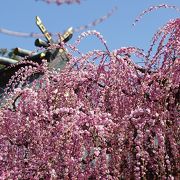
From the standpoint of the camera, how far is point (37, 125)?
3.43m

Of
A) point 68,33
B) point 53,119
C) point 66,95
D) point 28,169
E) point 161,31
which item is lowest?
point 28,169

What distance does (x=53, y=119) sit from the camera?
3.49 m

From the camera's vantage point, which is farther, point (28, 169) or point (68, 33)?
point (68, 33)

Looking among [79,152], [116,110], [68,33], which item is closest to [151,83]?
[116,110]

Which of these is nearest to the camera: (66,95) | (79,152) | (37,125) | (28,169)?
(79,152)

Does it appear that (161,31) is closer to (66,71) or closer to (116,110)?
(116,110)

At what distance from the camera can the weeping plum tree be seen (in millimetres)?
2914

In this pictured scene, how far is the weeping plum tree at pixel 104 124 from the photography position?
2914mm

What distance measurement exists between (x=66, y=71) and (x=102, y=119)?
3.13ft

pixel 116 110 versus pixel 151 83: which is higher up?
pixel 151 83

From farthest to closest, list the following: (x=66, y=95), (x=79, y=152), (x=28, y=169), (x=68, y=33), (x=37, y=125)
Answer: (x=68, y=33), (x=66, y=95), (x=37, y=125), (x=28, y=169), (x=79, y=152)

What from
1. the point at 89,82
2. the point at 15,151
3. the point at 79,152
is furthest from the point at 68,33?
the point at 79,152

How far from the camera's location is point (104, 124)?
118 inches

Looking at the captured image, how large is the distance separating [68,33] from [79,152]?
574cm
